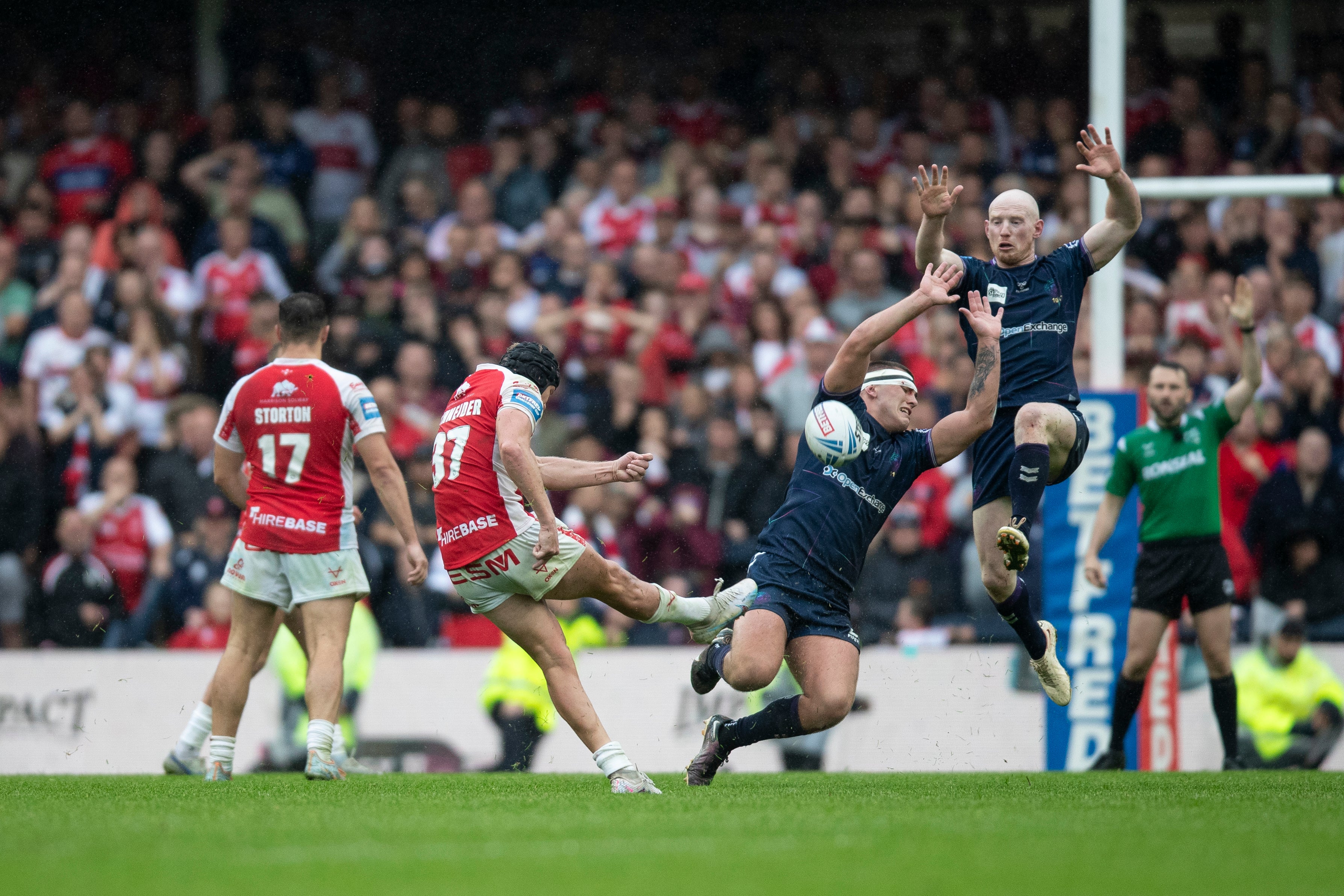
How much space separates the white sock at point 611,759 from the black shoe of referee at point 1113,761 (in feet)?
13.1

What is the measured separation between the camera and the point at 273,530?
7.61 m

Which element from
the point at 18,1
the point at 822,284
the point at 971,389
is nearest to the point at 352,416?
the point at 971,389

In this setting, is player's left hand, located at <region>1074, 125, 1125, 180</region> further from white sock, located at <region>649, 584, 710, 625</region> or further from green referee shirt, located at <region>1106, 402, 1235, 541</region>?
white sock, located at <region>649, 584, 710, 625</region>

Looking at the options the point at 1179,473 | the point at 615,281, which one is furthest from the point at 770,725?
the point at 615,281

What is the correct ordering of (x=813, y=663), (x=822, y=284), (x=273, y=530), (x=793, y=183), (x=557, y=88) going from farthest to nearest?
1. (x=557, y=88)
2. (x=793, y=183)
3. (x=822, y=284)
4. (x=273, y=530)
5. (x=813, y=663)

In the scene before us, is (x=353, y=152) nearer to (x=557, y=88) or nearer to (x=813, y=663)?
(x=557, y=88)

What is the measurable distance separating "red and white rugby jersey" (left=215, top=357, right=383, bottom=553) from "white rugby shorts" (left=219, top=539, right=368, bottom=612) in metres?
0.04

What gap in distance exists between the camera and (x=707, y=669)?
7.21 metres

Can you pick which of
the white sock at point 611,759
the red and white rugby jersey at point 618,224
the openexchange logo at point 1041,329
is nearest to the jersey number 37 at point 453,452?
the white sock at point 611,759

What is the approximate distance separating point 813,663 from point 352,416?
252cm

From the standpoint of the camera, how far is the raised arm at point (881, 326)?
6.74 meters

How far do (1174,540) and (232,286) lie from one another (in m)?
8.58

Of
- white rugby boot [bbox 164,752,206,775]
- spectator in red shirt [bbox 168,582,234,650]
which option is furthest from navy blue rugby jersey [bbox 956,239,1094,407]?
spectator in red shirt [bbox 168,582,234,650]

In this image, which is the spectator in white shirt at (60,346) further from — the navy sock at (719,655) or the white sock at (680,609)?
the navy sock at (719,655)
